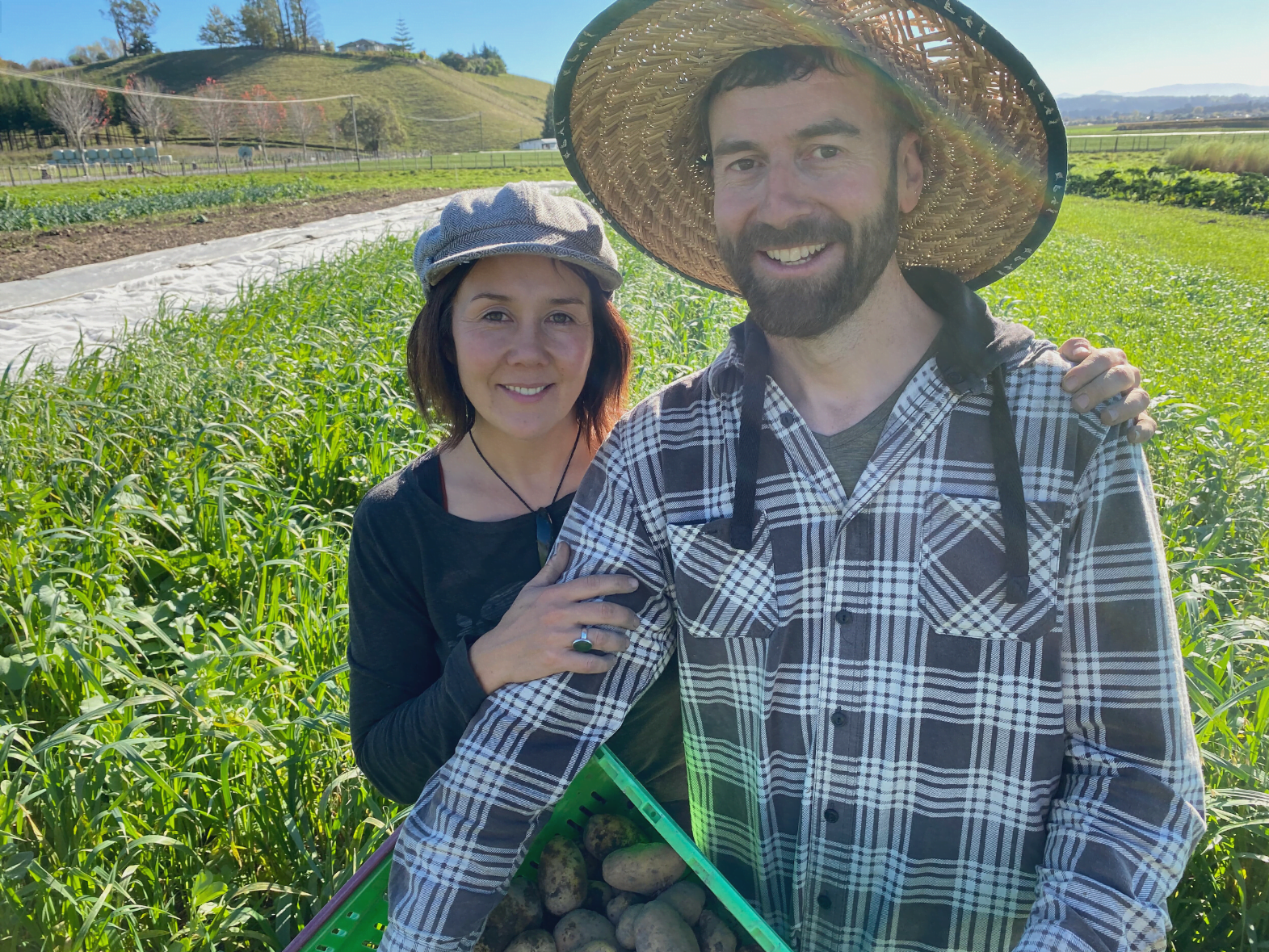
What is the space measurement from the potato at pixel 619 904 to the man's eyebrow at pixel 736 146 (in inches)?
48.6

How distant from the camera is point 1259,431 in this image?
181 inches

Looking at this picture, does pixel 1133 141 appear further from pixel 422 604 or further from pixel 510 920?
pixel 510 920

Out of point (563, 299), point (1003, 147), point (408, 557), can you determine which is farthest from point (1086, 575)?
point (408, 557)

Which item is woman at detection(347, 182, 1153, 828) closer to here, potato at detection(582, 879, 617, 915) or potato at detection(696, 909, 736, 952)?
potato at detection(582, 879, 617, 915)

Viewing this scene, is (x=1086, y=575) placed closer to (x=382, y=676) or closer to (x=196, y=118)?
(x=382, y=676)

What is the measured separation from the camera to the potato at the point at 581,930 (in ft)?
4.05

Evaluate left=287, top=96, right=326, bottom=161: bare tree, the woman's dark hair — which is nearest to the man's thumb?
the woman's dark hair

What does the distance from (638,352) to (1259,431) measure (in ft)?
11.5

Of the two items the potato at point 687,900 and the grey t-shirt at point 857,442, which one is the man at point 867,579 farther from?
the potato at point 687,900

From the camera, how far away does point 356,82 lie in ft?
Answer: 304

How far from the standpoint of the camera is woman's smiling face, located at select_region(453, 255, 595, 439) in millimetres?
1646

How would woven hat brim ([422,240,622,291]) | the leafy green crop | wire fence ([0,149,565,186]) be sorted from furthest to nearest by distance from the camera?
wire fence ([0,149,565,186]), the leafy green crop, woven hat brim ([422,240,622,291])

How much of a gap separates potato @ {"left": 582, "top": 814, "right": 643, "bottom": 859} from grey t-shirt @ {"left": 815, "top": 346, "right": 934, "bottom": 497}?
67 centimetres

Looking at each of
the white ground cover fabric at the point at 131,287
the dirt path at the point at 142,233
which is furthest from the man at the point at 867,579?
the dirt path at the point at 142,233
